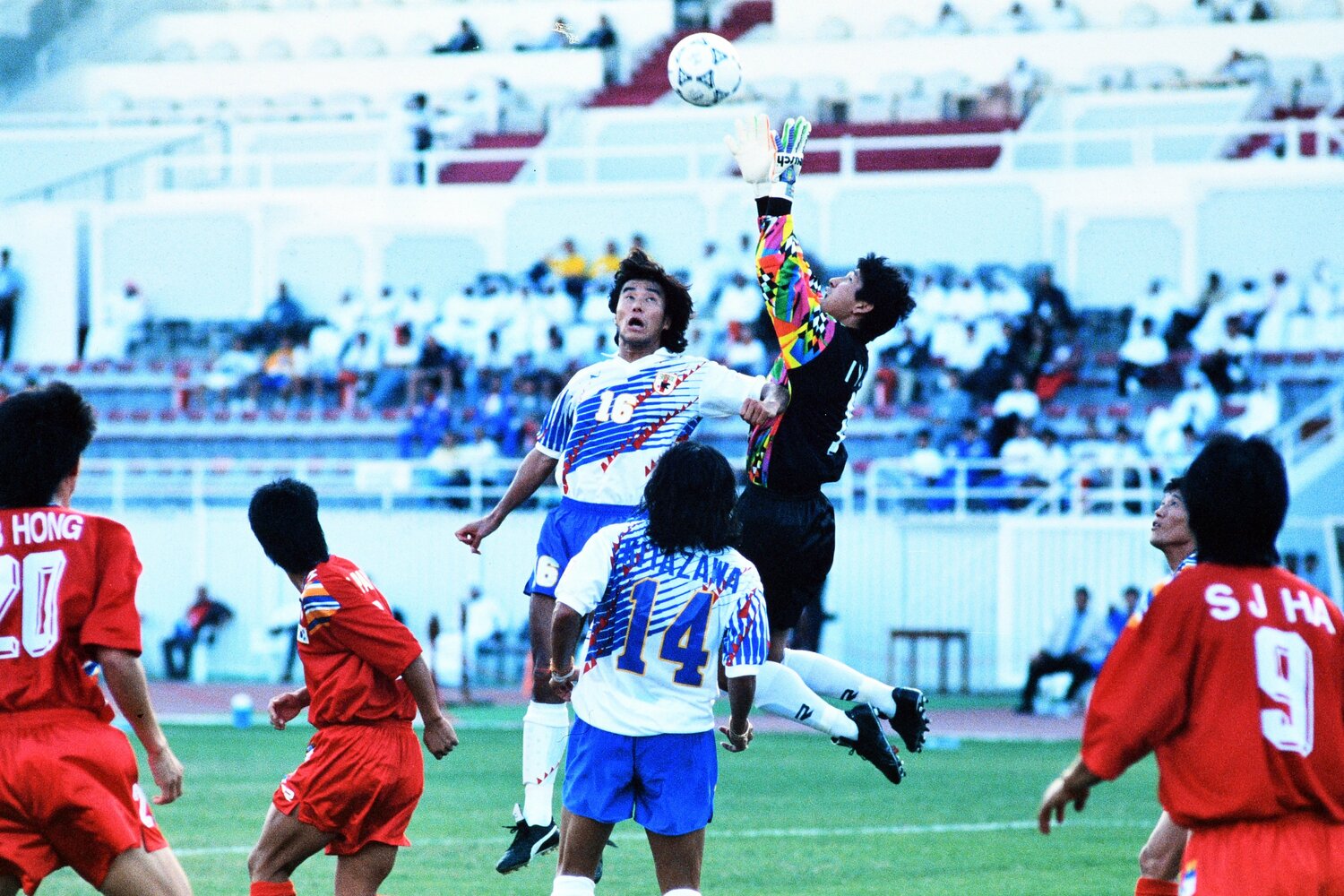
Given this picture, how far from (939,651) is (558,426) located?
1529cm

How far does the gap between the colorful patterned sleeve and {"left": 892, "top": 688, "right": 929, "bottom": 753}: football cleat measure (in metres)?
1.55

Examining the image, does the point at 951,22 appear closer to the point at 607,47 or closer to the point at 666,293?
the point at 607,47

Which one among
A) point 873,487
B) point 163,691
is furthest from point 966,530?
point 163,691

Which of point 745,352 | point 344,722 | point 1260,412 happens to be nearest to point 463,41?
point 745,352

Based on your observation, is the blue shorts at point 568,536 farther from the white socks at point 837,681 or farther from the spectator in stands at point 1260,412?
the spectator in stands at point 1260,412

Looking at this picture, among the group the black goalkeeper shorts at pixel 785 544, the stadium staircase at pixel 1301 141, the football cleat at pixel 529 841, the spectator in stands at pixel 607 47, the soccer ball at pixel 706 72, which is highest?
the spectator in stands at pixel 607 47

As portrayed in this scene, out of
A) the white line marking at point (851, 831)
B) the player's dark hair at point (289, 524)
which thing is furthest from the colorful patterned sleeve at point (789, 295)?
the white line marking at point (851, 831)

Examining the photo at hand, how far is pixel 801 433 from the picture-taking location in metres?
8.16

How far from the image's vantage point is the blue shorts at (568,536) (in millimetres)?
8125

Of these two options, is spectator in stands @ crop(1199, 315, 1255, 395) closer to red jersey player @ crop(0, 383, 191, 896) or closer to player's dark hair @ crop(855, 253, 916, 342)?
player's dark hair @ crop(855, 253, 916, 342)

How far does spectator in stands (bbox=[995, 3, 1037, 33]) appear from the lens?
1357 inches

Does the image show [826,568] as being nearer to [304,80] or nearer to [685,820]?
[685,820]

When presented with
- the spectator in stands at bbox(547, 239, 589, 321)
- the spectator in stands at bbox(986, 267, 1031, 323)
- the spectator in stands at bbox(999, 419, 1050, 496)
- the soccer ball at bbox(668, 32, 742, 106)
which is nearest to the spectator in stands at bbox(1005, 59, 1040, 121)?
the spectator in stands at bbox(986, 267, 1031, 323)

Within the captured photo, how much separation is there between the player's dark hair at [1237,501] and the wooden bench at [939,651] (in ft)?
56.1
